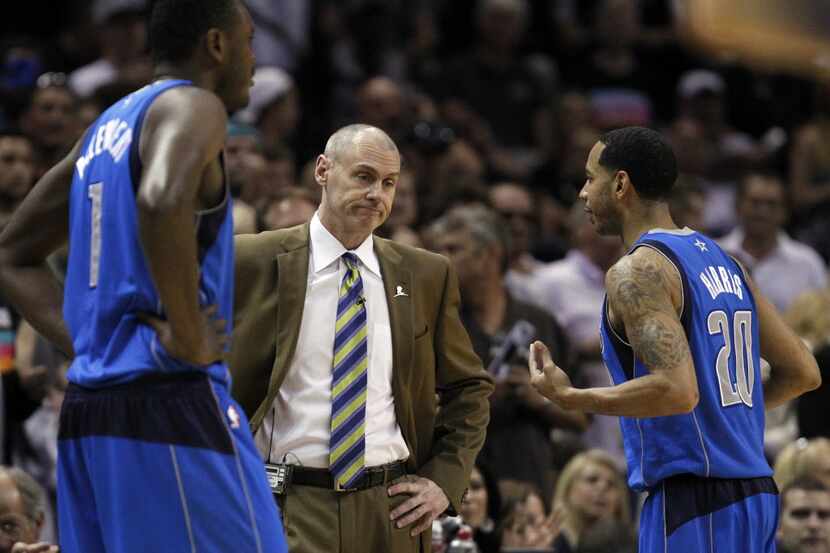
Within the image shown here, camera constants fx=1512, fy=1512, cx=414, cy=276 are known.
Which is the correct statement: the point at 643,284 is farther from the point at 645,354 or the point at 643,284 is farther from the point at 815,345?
the point at 815,345

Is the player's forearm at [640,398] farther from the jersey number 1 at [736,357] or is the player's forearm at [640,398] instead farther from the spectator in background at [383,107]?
the spectator in background at [383,107]

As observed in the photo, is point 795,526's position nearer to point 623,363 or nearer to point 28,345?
point 623,363

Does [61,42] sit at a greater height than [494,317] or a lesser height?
greater

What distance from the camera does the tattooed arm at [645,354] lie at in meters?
5.05

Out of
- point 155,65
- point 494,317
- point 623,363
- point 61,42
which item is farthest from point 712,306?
point 61,42

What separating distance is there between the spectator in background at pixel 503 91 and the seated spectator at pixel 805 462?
5225mm

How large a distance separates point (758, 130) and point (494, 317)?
7.38 m

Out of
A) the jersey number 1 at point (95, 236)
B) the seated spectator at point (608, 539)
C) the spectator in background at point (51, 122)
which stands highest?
the spectator in background at point (51, 122)

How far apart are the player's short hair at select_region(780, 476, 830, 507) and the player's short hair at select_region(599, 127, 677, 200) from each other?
276 cm

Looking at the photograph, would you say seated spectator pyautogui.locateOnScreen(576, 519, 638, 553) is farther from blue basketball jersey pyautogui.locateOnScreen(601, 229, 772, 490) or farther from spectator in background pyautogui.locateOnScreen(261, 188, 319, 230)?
blue basketball jersey pyautogui.locateOnScreen(601, 229, 772, 490)

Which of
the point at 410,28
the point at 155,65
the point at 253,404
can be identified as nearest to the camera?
the point at 155,65

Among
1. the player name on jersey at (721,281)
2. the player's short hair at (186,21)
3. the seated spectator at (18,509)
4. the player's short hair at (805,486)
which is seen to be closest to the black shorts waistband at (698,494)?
the player name on jersey at (721,281)

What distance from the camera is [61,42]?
12773mm

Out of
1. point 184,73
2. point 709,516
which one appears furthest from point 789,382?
point 184,73
